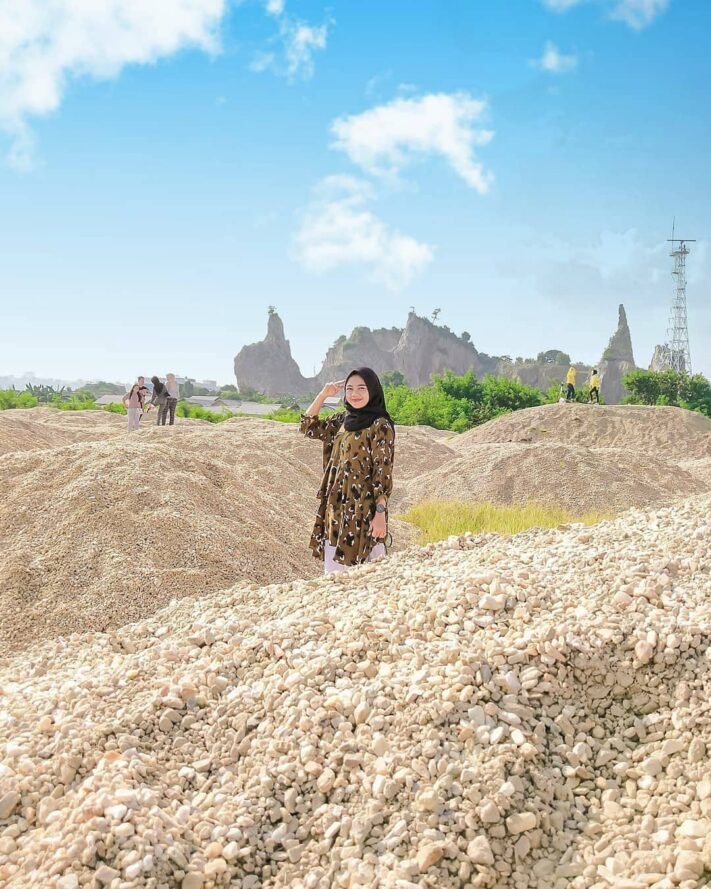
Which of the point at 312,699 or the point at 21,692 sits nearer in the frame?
the point at 312,699

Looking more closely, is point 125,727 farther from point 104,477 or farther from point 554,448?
point 554,448

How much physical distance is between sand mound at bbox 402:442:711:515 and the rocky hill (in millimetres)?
58364

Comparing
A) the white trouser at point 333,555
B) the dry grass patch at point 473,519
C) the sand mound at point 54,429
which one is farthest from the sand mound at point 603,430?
the white trouser at point 333,555

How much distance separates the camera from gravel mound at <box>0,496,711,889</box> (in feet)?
7.84

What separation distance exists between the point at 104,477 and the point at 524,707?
4.97 metres

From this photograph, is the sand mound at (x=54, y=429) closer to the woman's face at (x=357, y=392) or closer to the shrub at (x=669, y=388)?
the woman's face at (x=357, y=392)

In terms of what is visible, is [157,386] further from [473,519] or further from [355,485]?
A: [355,485]

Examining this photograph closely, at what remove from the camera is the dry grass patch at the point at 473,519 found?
849 centimetres

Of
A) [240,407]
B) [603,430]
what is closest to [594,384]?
[603,430]

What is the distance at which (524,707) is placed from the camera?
9.34 ft

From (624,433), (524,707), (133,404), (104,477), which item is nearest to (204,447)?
(104,477)

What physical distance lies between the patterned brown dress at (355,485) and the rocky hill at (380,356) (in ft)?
220

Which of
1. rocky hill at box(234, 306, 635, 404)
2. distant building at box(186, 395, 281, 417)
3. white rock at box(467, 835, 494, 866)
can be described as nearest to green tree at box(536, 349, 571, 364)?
rocky hill at box(234, 306, 635, 404)

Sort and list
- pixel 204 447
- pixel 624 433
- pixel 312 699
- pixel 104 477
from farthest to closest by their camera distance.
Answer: pixel 624 433 → pixel 204 447 → pixel 104 477 → pixel 312 699
